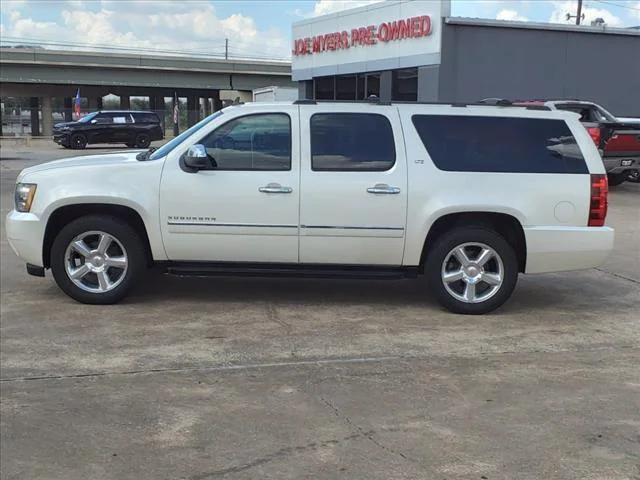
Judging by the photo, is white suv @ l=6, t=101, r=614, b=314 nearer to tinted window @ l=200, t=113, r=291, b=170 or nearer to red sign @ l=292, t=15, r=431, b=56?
tinted window @ l=200, t=113, r=291, b=170

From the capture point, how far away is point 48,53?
194 ft

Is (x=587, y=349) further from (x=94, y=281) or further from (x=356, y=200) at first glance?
(x=94, y=281)

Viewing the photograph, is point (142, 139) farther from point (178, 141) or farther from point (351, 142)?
point (351, 142)

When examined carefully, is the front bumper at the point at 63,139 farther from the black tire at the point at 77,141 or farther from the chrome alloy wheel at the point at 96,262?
the chrome alloy wheel at the point at 96,262

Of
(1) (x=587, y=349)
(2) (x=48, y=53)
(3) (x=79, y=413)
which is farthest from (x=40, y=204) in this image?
(2) (x=48, y=53)

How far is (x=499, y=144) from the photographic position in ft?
20.6

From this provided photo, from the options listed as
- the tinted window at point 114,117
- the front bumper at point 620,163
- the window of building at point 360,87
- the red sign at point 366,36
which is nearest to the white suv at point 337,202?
the front bumper at point 620,163

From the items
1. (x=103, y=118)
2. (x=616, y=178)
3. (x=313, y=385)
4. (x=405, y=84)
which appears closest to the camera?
(x=313, y=385)

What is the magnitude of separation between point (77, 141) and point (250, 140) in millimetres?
32894

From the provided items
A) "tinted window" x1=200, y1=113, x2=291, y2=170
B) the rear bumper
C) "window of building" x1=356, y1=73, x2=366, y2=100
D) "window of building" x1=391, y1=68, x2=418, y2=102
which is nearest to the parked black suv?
"window of building" x1=356, y1=73, x2=366, y2=100

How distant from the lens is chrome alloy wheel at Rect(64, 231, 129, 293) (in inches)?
246

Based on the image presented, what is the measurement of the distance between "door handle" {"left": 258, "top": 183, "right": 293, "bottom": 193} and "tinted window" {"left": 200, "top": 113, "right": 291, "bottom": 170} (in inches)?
9.8

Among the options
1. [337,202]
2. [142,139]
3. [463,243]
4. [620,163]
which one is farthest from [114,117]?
[463,243]

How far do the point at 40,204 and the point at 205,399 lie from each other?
113 inches
